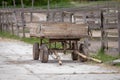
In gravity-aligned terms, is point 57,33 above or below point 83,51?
above

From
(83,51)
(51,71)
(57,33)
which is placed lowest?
(51,71)

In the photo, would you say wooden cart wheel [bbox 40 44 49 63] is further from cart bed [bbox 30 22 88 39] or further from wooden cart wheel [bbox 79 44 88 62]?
wooden cart wheel [bbox 79 44 88 62]

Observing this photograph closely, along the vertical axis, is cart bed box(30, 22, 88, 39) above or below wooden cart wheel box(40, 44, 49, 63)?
above

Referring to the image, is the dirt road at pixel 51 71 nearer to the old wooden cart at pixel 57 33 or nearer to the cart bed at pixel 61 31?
the old wooden cart at pixel 57 33

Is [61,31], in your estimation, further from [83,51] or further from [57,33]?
[83,51]

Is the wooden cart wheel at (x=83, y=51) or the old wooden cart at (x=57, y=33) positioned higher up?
the old wooden cart at (x=57, y=33)

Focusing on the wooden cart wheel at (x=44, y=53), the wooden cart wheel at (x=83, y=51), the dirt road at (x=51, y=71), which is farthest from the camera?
the wooden cart wheel at (x=83, y=51)

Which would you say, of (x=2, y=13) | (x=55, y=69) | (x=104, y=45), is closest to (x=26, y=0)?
(x=2, y=13)

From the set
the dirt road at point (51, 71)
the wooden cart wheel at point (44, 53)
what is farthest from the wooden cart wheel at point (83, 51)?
the wooden cart wheel at point (44, 53)

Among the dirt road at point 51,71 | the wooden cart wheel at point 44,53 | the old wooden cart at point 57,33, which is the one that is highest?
the old wooden cart at point 57,33

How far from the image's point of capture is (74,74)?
13664 mm

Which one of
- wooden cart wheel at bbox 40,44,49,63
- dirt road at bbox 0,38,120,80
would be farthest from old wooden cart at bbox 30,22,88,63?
dirt road at bbox 0,38,120,80

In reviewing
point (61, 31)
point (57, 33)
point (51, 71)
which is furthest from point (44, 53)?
point (51, 71)

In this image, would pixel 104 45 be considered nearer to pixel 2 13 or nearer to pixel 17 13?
pixel 17 13
